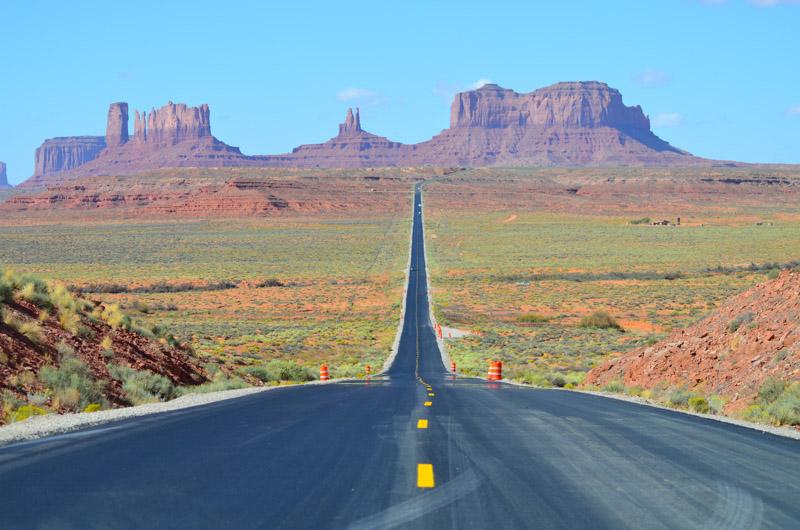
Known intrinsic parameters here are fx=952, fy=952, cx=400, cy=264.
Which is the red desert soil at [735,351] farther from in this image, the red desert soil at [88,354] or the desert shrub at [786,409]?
the red desert soil at [88,354]

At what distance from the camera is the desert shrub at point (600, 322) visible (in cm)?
5156

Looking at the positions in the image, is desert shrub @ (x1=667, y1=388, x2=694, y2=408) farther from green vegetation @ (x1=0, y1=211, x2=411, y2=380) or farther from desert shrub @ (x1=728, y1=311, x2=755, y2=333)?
green vegetation @ (x1=0, y1=211, x2=411, y2=380)

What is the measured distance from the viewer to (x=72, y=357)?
16359 millimetres

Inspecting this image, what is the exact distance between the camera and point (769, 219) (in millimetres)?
138875

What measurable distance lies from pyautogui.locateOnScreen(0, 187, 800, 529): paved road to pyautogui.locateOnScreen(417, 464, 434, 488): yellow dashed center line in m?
0.04

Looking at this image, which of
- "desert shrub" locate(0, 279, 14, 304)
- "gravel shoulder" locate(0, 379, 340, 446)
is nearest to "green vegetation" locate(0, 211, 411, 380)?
"desert shrub" locate(0, 279, 14, 304)

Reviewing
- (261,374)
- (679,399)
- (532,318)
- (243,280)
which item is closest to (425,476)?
(679,399)

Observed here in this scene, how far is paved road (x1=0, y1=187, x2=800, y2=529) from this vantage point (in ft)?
20.4

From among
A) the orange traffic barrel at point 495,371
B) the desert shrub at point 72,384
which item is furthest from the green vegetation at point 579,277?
the desert shrub at point 72,384

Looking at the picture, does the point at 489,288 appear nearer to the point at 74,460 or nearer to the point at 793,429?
the point at 793,429

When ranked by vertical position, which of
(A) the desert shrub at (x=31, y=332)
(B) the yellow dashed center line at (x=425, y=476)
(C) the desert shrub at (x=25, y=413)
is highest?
(A) the desert shrub at (x=31, y=332)

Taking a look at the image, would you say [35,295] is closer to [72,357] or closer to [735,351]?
[72,357]

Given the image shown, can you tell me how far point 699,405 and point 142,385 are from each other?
387 inches

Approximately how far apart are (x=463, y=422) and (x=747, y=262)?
76749 mm
